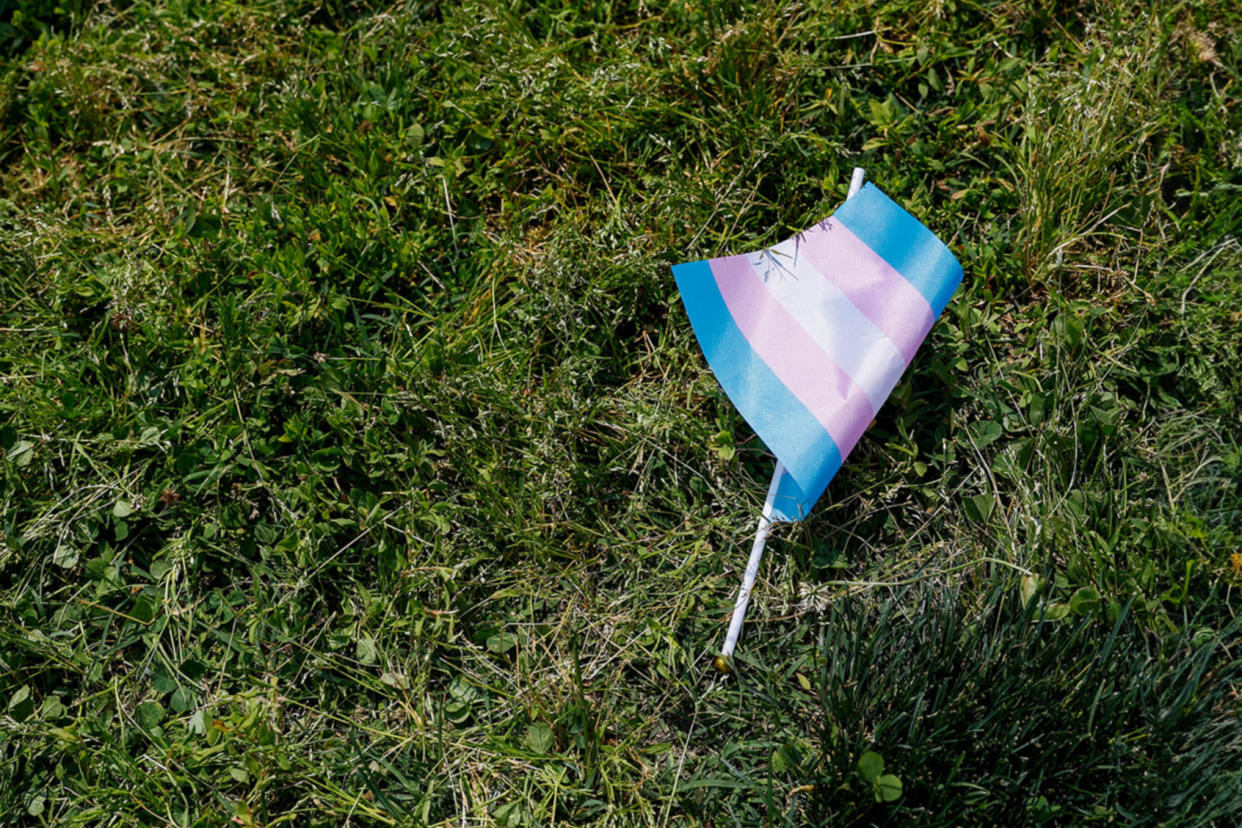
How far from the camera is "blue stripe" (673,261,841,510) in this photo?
221 centimetres

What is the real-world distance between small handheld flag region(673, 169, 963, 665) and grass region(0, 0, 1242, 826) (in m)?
0.24

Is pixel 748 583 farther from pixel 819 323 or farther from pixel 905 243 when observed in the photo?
pixel 905 243

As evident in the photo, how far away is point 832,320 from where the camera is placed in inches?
90.4

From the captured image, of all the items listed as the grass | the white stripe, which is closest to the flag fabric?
the white stripe

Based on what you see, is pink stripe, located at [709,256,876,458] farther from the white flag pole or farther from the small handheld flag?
the white flag pole

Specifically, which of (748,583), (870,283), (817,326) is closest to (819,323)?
(817,326)

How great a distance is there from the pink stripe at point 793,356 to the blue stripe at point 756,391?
17mm

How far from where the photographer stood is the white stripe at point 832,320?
88.7 inches

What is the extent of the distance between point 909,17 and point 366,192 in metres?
1.61

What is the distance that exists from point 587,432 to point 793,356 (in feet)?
1.85

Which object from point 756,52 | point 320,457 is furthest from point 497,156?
point 320,457

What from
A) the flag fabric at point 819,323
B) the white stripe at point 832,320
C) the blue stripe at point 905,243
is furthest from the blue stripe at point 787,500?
the blue stripe at point 905,243

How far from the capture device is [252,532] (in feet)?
8.25

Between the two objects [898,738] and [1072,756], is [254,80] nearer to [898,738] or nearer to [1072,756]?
[898,738]
